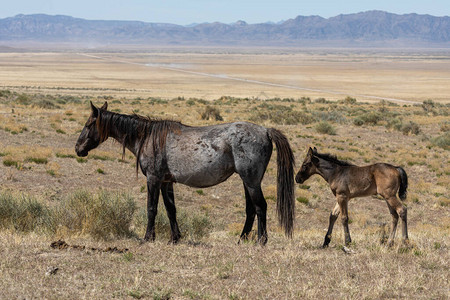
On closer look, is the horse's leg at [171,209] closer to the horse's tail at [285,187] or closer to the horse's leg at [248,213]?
the horse's leg at [248,213]

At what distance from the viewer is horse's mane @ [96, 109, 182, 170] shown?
8.54 meters

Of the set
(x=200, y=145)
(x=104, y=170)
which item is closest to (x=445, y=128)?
(x=104, y=170)

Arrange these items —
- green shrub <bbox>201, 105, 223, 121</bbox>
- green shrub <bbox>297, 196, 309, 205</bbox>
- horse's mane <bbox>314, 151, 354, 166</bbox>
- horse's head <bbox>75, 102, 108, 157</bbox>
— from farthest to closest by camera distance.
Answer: green shrub <bbox>201, 105, 223, 121</bbox> < green shrub <bbox>297, 196, 309, 205</bbox> < horse's mane <bbox>314, 151, 354, 166</bbox> < horse's head <bbox>75, 102, 108, 157</bbox>

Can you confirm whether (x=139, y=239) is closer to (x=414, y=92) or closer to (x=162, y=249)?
(x=162, y=249)

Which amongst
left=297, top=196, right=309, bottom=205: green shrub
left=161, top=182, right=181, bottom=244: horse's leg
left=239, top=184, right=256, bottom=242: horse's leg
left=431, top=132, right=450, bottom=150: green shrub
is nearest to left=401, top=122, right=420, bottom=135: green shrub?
left=431, top=132, right=450, bottom=150: green shrub

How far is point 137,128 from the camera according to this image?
8766 mm

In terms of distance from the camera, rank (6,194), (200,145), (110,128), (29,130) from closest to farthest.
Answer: (200,145), (110,128), (6,194), (29,130)

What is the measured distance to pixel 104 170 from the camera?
59.1 ft

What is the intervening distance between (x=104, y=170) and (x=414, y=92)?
70.9 meters

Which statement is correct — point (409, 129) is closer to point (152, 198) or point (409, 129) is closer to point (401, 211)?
point (401, 211)

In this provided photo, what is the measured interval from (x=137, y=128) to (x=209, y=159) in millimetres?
1407

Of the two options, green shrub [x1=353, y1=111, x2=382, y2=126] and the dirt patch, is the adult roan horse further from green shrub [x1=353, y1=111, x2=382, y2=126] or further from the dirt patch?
green shrub [x1=353, y1=111, x2=382, y2=126]

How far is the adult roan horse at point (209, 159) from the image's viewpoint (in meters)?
8.26

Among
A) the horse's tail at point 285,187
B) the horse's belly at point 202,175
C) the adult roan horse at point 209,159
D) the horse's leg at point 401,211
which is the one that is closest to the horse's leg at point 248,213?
the adult roan horse at point 209,159
